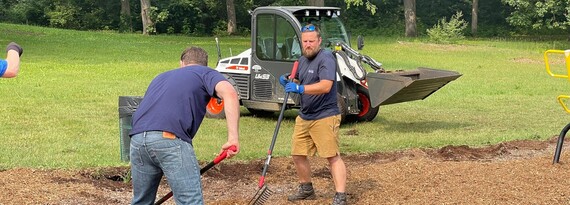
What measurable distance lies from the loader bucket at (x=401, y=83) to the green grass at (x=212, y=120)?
578mm

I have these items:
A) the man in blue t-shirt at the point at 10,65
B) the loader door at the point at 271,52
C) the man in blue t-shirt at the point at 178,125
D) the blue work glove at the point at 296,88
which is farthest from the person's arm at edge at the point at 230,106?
the loader door at the point at 271,52

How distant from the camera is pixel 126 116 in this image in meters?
9.34

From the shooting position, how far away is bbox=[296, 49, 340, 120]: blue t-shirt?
7230mm

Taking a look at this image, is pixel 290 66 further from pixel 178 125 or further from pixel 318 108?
pixel 178 125

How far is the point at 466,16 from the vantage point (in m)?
62.2

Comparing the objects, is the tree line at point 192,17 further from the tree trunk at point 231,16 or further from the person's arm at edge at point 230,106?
the person's arm at edge at point 230,106

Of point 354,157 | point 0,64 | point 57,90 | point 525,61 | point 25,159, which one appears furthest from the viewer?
point 525,61

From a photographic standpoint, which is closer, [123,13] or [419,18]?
[123,13]

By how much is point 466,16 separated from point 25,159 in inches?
2194

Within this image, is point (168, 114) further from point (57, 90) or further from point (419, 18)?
point (419, 18)

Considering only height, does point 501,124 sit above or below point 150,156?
below

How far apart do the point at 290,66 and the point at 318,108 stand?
6060mm

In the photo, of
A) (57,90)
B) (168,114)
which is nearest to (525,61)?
(57,90)

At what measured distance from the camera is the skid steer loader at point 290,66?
13.0 m
